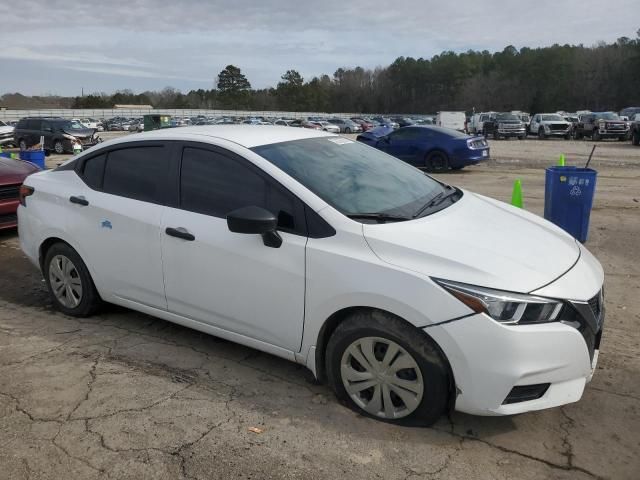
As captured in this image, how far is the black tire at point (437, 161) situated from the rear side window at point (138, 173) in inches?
506

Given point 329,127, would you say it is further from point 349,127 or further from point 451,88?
point 451,88

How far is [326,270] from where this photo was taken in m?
3.04

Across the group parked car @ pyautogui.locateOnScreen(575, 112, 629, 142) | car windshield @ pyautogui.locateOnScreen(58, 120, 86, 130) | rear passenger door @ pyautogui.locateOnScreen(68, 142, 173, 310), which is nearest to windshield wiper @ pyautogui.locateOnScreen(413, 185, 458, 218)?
rear passenger door @ pyautogui.locateOnScreen(68, 142, 173, 310)

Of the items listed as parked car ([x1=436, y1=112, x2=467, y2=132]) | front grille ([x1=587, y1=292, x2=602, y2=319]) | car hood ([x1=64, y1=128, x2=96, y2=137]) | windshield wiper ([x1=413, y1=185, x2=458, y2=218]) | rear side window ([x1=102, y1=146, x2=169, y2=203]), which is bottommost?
front grille ([x1=587, y1=292, x2=602, y2=319])

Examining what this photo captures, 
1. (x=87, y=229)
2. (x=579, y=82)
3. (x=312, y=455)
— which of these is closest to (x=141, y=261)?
(x=87, y=229)

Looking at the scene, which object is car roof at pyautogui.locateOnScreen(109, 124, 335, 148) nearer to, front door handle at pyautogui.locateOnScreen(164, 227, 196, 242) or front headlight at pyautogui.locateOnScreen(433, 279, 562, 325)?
front door handle at pyautogui.locateOnScreen(164, 227, 196, 242)

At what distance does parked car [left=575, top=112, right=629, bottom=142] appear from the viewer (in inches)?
1240

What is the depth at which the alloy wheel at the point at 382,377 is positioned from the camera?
9.55ft

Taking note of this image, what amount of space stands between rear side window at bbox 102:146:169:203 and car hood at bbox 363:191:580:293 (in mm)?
1673

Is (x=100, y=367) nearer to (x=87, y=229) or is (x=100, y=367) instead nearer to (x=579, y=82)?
(x=87, y=229)

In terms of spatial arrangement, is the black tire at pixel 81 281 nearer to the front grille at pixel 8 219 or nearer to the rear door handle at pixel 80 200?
the rear door handle at pixel 80 200

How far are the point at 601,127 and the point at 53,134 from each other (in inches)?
1154

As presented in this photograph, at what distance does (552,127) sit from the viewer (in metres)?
35.2

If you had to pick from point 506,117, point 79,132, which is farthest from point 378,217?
point 506,117
